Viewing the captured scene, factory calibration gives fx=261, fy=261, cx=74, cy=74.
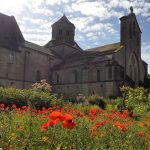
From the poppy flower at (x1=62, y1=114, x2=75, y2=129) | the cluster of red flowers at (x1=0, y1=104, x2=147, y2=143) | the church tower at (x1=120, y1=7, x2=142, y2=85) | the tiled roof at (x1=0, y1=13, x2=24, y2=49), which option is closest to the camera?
the poppy flower at (x1=62, y1=114, x2=75, y2=129)

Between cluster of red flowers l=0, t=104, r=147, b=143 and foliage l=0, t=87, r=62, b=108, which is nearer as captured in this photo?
cluster of red flowers l=0, t=104, r=147, b=143

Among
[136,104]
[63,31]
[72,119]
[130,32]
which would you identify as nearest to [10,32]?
[63,31]

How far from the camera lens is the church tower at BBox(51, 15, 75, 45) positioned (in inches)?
2056

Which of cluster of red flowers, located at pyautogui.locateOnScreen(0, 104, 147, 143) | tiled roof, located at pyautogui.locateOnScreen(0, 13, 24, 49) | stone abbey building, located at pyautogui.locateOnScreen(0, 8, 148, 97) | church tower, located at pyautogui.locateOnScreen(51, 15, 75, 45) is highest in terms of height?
church tower, located at pyautogui.locateOnScreen(51, 15, 75, 45)

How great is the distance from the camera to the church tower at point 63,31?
52219 millimetres

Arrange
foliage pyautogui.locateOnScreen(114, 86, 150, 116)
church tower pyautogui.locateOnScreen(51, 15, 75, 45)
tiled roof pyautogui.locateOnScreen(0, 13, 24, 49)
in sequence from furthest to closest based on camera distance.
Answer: church tower pyautogui.locateOnScreen(51, 15, 75, 45) → tiled roof pyautogui.locateOnScreen(0, 13, 24, 49) → foliage pyautogui.locateOnScreen(114, 86, 150, 116)

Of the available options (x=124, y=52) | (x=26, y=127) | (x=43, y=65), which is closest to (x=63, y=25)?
(x=43, y=65)

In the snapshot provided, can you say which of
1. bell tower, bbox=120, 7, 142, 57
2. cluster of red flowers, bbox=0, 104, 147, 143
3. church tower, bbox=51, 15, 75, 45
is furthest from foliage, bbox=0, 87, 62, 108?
church tower, bbox=51, 15, 75, 45

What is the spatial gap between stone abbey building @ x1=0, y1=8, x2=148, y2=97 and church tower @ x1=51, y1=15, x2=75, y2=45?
0.41 metres

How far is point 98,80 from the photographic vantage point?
4147 cm

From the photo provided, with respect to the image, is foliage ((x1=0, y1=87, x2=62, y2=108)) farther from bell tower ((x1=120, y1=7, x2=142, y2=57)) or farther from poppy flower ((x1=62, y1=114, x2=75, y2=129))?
bell tower ((x1=120, y1=7, x2=142, y2=57))

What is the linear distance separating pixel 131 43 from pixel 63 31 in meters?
14.0

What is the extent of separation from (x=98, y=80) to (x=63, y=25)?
16.4 m

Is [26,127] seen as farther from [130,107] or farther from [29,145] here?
[130,107]
